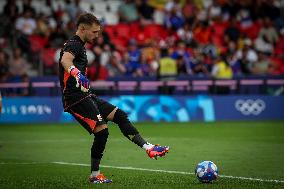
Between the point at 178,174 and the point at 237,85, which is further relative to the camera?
the point at 237,85

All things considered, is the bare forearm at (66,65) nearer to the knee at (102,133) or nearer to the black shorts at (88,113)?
the black shorts at (88,113)

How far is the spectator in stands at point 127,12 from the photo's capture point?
3067cm

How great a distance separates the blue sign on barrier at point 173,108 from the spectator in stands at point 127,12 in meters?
5.88

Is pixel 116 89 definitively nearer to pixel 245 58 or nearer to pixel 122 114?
pixel 245 58

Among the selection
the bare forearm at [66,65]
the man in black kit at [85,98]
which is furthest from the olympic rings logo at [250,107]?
the bare forearm at [66,65]

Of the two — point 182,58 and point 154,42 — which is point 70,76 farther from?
point 154,42

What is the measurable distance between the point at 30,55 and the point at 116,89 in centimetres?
342

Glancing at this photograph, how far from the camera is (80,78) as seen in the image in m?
9.98

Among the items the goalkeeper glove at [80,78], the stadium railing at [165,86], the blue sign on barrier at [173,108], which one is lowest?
the blue sign on barrier at [173,108]

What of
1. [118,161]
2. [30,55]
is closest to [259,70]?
[30,55]

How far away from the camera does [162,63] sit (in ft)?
86.3

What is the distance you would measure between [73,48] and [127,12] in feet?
67.0

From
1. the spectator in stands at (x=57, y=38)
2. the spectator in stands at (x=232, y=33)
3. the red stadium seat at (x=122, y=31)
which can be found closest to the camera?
the spectator in stands at (x=57, y=38)

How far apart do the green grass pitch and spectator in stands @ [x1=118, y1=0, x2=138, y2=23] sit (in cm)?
818
